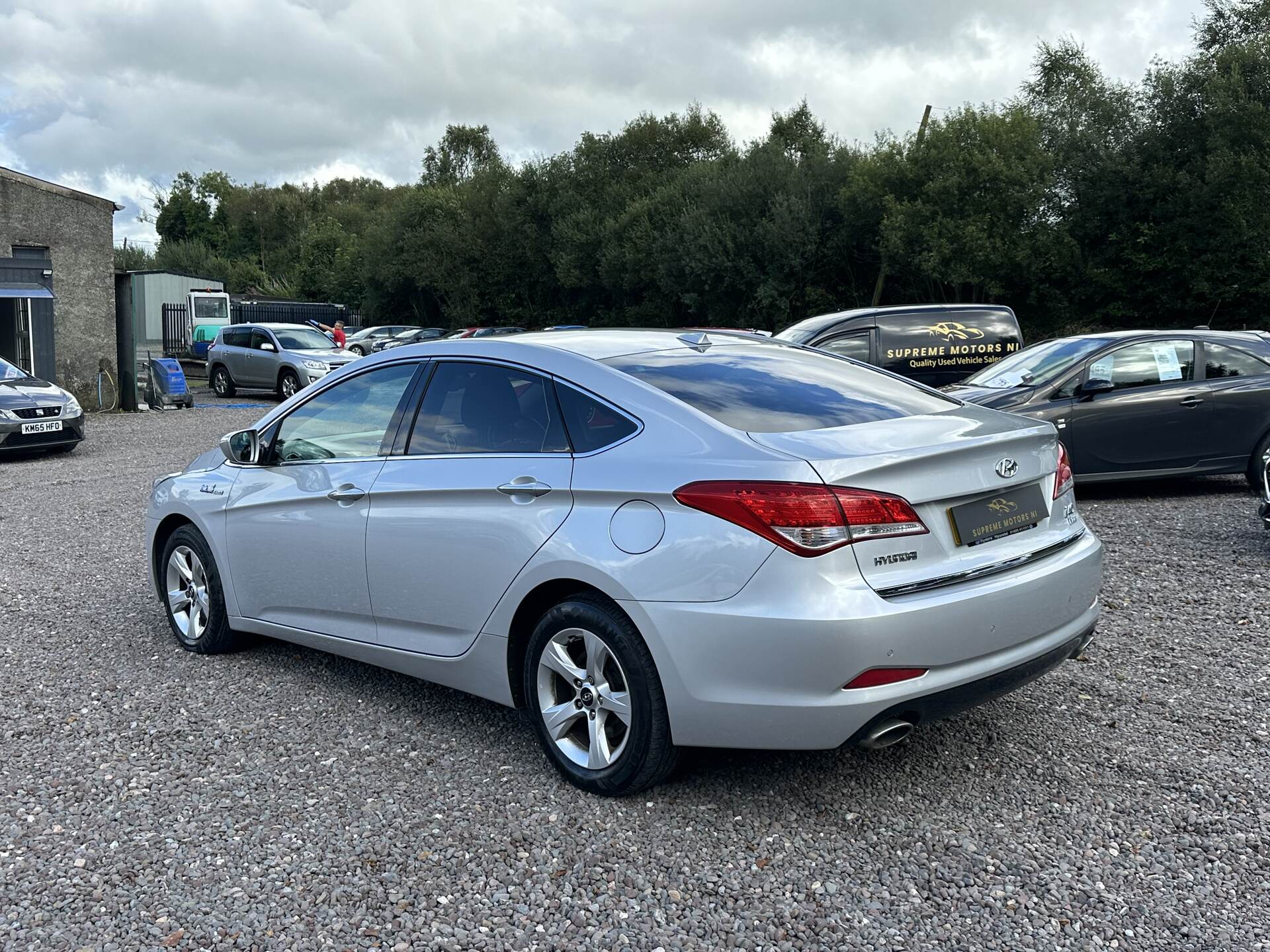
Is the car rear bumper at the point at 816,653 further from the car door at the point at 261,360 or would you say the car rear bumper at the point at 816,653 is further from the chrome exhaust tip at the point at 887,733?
the car door at the point at 261,360

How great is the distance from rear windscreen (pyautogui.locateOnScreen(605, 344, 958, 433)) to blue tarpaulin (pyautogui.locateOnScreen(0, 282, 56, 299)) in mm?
18929

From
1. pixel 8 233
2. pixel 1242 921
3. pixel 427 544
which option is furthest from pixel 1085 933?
pixel 8 233

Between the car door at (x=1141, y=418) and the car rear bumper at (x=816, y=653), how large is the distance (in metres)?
6.44

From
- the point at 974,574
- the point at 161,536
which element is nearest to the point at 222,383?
the point at 161,536

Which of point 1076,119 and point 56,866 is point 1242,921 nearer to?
point 56,866

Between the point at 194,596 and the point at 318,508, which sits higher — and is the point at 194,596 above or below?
below

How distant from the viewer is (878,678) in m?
3.13

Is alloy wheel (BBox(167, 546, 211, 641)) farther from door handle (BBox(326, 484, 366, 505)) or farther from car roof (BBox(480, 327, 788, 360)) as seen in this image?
car roof (BBox(480, 327, 788, 360))

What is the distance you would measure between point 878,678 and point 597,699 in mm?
933

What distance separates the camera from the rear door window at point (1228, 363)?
31.4 ft

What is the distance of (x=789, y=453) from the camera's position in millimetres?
3250

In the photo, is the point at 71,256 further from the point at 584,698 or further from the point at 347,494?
the point at 584,698

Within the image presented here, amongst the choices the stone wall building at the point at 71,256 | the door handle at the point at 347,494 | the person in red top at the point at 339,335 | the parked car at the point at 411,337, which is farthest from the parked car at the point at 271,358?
the door handle at the point at 347,494

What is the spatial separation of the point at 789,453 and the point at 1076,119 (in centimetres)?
3106
